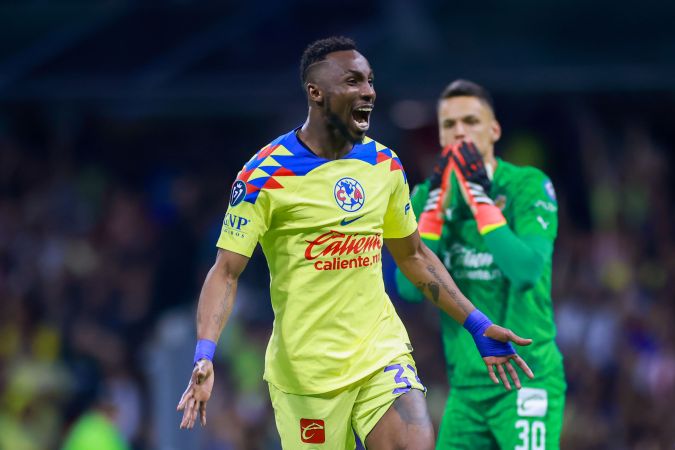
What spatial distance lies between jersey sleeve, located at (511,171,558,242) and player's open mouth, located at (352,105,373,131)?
1265 millimetres

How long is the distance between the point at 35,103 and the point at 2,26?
95 centimetres

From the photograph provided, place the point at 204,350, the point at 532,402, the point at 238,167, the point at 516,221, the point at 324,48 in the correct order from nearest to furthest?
the point at 204,350 → the point at 324,48 → the point at 532,402 → the point at 516,221 → the point at 238,167

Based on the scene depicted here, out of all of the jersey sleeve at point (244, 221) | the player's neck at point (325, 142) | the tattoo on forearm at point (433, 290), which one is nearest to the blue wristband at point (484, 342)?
the tattoo on forearm at point (433, 290)

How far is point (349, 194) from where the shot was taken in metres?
5.92

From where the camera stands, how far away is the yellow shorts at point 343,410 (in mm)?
5891

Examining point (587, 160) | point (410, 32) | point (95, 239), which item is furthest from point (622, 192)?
point (95, 239)

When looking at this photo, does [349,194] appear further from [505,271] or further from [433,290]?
[505,271]

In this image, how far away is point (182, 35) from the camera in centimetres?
1421

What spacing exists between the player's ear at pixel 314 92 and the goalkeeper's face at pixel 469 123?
1.31 metres

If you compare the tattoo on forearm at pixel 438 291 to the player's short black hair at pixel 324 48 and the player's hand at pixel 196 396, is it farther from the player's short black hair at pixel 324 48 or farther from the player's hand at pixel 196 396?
the player's hand at pixel 196 396

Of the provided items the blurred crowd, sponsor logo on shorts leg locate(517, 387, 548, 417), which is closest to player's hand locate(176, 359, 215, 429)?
sponsor logo on shorts leg locate(517, 387, 548, 417)

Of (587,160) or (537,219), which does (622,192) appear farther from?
(537,219)

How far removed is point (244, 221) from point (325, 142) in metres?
0.58

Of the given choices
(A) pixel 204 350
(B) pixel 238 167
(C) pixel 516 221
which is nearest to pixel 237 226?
(A) pixel 204 350
